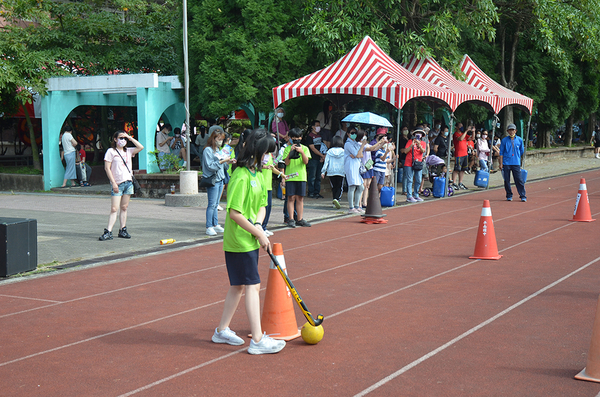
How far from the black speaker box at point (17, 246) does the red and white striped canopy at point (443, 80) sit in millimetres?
12891

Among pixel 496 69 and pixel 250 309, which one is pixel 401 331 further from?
pixel 496 69

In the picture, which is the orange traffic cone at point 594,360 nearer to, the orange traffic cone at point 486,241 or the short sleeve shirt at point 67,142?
the orange traffic cone at point 486,241

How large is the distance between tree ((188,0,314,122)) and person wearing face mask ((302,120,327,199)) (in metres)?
2.46

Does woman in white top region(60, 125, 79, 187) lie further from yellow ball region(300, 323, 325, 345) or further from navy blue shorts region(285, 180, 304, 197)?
yellow ball region(300, 323, 325, 345)

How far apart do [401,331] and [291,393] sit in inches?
66.9

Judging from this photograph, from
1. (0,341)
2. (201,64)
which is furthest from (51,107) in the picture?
(0,341)

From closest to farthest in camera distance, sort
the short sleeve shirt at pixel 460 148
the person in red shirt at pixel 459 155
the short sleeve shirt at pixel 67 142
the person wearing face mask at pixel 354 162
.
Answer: the person wearing face mask at pixel 354 162 → the person in red shirt at pixel 459 155 → the short sleeve shirt at pixel 460 148 → the short sleeve shirt at pixel 67 142

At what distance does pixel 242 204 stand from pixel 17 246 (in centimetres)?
449

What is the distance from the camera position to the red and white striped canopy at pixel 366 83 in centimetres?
1627

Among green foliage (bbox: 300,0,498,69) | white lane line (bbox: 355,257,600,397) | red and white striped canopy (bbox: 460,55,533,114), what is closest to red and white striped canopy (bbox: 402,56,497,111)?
green foliage (bbox: 300,0,498,69)

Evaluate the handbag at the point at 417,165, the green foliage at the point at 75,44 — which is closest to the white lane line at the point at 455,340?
the handbag at the point at 417,165

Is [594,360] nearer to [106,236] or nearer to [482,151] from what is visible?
[106,236]

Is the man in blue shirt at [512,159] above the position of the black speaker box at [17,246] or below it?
above

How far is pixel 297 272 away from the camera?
337 inches
